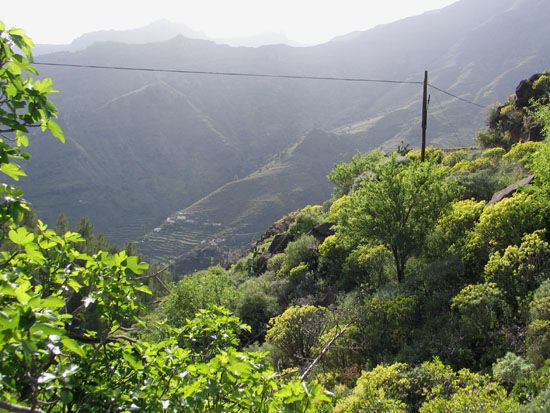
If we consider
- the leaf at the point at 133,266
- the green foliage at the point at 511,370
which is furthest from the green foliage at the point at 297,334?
the leaf at the point at 133,266

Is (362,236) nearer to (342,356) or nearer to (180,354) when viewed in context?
(342,356)

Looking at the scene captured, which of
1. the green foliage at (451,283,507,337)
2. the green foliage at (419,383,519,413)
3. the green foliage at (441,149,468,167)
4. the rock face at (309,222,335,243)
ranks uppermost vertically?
the green foliage at (441,149,468,167)

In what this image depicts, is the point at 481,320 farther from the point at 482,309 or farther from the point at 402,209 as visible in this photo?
the point at 402,209

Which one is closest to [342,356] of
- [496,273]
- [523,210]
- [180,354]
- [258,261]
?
[496,273]

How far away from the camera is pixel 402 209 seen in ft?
47.0

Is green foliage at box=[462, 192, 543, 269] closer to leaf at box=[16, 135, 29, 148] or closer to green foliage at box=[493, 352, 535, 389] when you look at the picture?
green foliage at box=[493, 352, 535, 389]

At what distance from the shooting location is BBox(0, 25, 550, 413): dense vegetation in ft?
8.82

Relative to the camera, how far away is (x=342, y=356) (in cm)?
1106

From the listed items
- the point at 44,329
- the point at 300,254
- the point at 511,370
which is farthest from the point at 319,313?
the point at 44,329

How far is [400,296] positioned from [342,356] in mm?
2217

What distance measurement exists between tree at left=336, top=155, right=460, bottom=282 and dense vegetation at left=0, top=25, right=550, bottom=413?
0.05 meters

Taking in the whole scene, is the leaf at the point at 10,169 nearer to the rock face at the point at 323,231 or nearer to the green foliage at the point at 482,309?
the green foliage at the point at 482,309

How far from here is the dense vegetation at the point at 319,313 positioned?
106 inches

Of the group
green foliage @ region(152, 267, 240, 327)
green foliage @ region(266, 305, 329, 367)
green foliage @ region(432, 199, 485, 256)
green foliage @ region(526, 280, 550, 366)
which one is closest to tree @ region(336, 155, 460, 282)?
green foliage @ region(432, 199, 485, 256)
